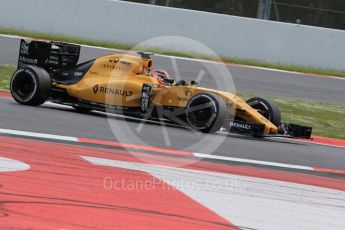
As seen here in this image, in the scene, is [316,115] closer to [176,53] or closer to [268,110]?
[268,110]

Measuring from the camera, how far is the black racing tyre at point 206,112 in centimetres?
971

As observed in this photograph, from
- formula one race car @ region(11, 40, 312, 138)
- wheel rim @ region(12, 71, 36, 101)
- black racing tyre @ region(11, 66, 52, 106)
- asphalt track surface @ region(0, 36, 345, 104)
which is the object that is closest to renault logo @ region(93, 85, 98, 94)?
formula one race car @ region(11, 40, 312, 138)

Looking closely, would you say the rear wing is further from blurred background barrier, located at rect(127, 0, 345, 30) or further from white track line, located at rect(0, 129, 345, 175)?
blurred background barrier, located at rect(127, 0, 345, 30)

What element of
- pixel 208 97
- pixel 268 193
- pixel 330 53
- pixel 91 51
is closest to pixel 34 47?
pixel 208 97

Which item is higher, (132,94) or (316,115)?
(132,94)

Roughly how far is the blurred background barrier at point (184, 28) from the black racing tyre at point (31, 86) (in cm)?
1040

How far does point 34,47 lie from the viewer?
35.9ft

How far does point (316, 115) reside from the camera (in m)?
14.4

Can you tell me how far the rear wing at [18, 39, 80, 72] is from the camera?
10.9m

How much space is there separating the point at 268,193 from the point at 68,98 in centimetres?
475

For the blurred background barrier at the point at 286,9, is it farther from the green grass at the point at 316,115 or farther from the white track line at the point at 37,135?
the white track line at the point at 37,135

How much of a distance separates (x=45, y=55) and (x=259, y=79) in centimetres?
822

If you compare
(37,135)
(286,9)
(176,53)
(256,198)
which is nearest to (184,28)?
(176,53)

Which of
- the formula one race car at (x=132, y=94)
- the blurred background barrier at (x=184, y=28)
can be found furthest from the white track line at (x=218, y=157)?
the blurred background barrier at (x=184, y=28)
